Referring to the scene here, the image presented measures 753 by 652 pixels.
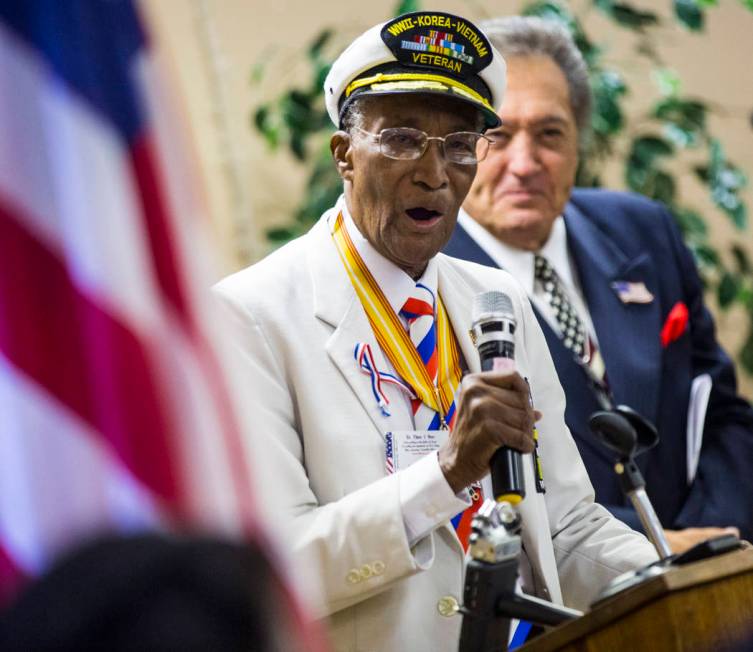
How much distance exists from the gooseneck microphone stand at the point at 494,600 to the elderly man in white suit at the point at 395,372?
0.17 metres

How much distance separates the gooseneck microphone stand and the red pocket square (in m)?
1.62

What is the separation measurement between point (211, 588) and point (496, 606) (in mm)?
996

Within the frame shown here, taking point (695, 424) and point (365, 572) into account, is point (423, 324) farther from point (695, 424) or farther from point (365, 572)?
point (695, 424)

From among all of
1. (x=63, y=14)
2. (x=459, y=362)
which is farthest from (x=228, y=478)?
(x=459, y=362)

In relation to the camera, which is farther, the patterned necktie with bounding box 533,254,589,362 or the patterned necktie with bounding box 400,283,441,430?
the patterned necktie with bounding box 533,254,589,362

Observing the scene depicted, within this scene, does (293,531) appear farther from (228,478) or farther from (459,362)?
(228,478)

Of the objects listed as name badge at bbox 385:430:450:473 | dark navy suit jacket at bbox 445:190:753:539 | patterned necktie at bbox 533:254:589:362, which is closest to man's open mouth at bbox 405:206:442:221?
name badge at bbox 385:430:450:473

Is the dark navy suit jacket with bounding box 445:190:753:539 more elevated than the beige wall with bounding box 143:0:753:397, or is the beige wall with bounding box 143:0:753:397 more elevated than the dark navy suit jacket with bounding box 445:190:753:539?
the beige wall with bounding box 143:0:753:397

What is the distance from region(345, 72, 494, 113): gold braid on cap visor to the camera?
2.18 metres

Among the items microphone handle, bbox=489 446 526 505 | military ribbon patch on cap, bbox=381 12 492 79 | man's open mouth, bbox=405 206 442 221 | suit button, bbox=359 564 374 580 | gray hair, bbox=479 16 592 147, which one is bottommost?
suit button, bbox=359 564 374 580

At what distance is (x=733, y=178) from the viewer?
16.1 feet

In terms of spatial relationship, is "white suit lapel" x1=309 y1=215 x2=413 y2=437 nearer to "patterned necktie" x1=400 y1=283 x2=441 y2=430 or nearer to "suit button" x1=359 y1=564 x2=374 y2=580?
"patterned necktie" x1=400 y1=283 x2=441 y2=430

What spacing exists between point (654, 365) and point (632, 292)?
0.20 metres

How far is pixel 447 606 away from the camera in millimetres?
2047
